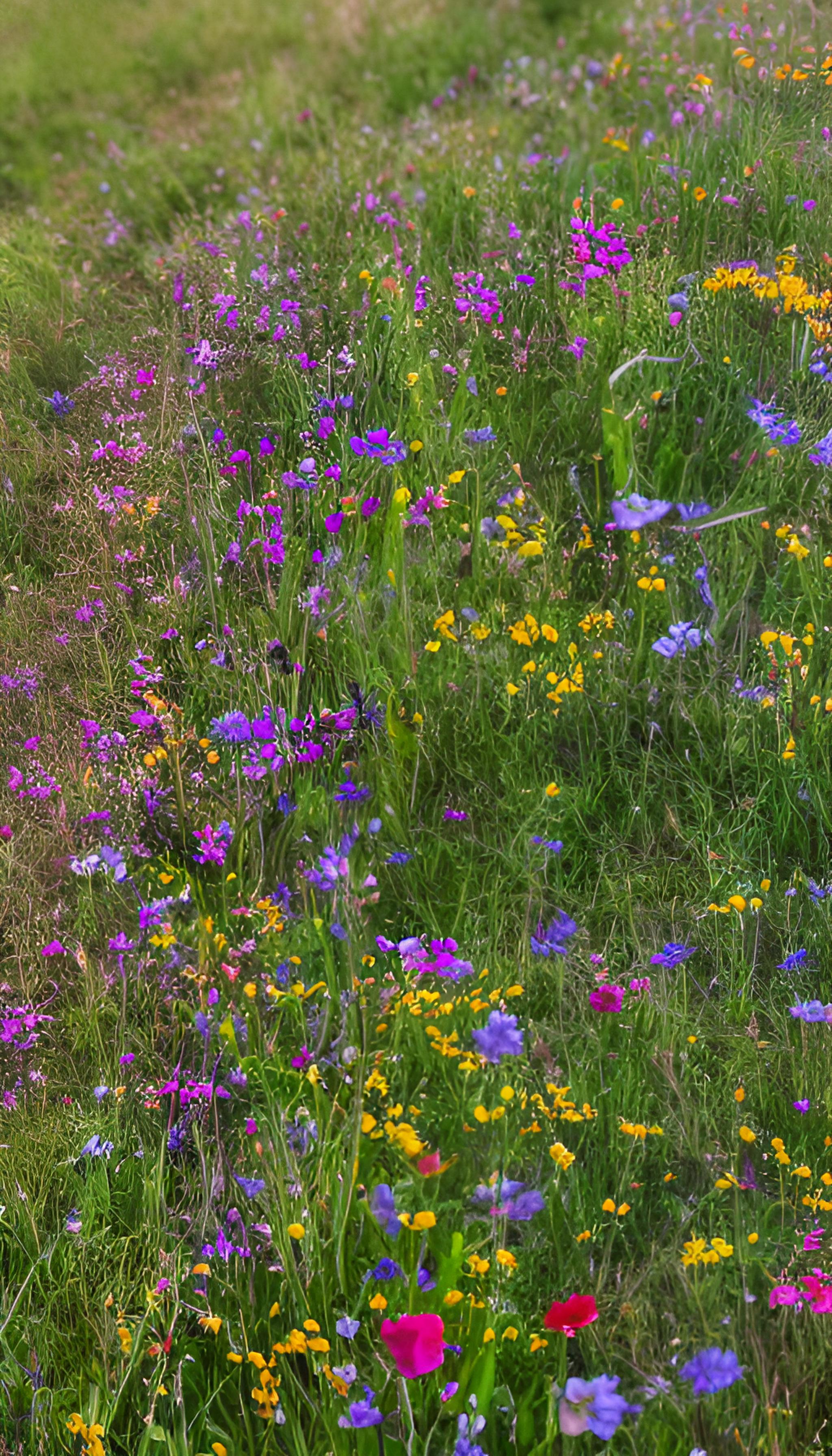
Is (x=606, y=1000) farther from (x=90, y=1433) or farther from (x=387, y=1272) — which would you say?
(x=90, y=1433)

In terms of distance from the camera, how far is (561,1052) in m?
1.97

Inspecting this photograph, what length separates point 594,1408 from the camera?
153cm

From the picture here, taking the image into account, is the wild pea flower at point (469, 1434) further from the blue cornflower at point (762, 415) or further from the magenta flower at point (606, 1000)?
the blue cornflower at point (762, 415)

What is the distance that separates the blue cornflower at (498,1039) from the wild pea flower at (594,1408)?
1.49ft

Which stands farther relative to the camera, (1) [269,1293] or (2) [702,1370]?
(1) [269,1293]

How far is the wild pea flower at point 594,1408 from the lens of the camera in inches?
59.5

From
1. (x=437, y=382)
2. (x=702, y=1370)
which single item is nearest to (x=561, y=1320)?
(x=702, y=1370)

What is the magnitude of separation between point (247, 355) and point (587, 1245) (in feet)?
8.41

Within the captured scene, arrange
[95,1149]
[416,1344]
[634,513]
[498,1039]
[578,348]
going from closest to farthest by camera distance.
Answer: [416,1344], [498,1039], [95,1149], [634,513], [578,348]

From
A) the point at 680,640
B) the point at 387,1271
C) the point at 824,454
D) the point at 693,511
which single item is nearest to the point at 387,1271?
the point at 387,1271

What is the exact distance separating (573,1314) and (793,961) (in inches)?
34.5

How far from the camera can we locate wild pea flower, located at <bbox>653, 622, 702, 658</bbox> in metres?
2.66

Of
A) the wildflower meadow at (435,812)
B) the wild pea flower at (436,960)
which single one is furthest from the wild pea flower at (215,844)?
the wild pea flower at (436,960)

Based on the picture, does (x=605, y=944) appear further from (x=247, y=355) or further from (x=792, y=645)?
(x=247, y=355)
